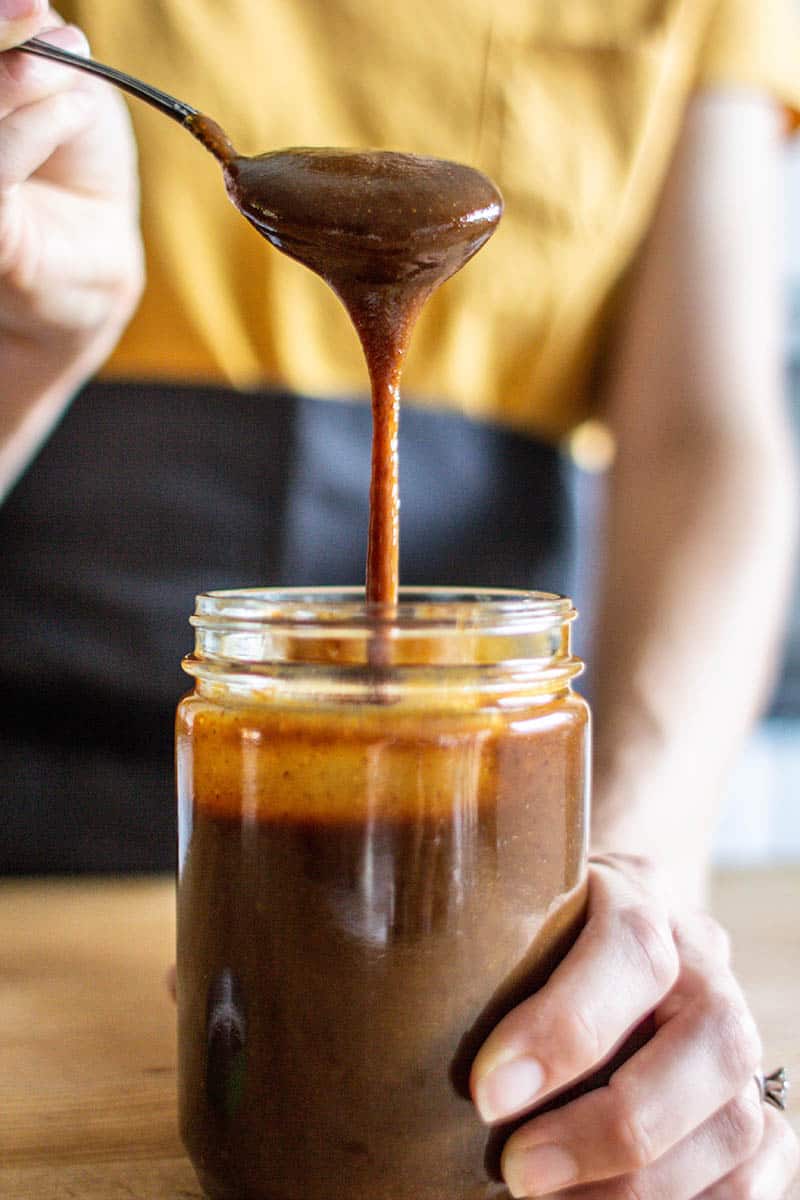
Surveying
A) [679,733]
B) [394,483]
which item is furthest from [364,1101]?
[679,733]

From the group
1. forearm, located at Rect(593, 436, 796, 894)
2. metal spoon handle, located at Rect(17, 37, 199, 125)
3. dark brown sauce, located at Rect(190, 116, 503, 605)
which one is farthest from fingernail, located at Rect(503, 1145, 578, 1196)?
metal spoon handle, located at Rect(17, 37, 199, 125)

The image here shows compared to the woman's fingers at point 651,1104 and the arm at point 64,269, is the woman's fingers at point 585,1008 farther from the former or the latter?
the arm at point 64,269

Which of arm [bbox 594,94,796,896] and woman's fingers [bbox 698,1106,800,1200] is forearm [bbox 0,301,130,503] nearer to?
arm [bbox 594,94,796,896]

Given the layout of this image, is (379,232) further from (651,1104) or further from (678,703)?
(678,703)

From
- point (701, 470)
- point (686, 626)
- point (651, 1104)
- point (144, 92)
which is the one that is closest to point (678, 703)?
point (686, 626)

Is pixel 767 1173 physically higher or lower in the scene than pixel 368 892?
lower

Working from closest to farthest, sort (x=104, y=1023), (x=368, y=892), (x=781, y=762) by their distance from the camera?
(x=368, y=892) → (x=104, y=1023) → (x=781, y=762)
